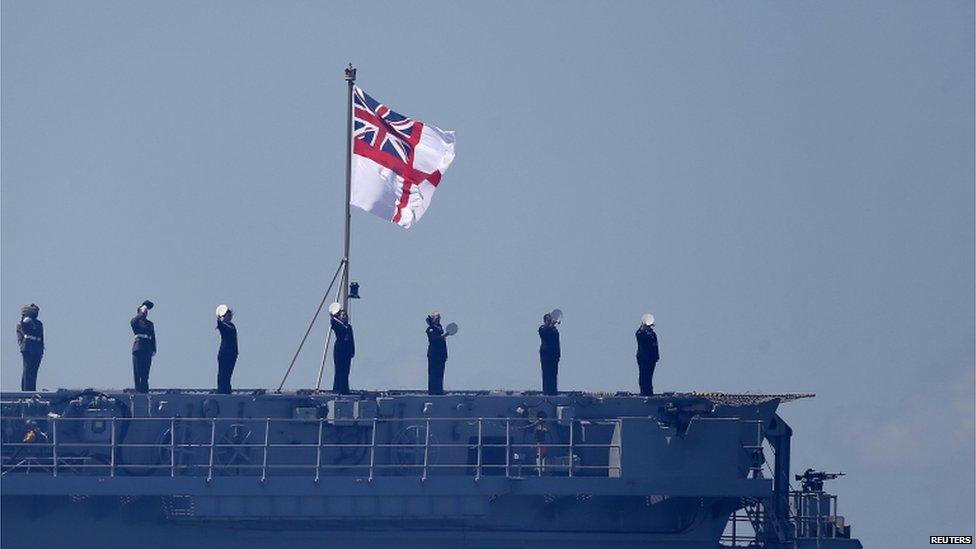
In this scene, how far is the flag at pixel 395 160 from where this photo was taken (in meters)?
35.2

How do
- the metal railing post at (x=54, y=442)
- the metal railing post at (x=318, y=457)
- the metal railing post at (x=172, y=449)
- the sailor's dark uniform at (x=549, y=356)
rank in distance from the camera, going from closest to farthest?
the metal railing post at (x=54, y=442) → the metal railing post at (x=318, y=457) → the metal railing post at (x=172, y=449) → the sailor's dark uniform at (x=549, y=356)

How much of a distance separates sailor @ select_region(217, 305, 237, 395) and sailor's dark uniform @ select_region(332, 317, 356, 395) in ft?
5.81

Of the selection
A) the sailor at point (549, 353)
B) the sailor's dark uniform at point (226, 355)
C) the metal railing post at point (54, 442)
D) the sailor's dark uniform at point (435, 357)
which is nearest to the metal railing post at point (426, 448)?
the sailor's dark uniform at point (435, 357)

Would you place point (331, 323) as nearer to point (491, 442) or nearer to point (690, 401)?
point (491, 442)

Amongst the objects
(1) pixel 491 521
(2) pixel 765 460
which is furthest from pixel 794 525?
(1) pixel 491 521

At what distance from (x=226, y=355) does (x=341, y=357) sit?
2.01 m

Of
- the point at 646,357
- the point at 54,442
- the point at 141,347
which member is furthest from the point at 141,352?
the point at 646,357

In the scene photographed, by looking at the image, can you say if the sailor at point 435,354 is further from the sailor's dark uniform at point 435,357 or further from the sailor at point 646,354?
the sailor at point 646,354

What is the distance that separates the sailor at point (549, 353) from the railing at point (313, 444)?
4.02 feet

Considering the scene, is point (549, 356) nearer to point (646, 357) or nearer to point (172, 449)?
point (646, 357)

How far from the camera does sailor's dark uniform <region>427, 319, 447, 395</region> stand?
109 feet

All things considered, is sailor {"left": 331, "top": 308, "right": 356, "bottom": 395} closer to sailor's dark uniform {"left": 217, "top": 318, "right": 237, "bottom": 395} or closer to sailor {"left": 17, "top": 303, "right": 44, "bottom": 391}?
sailor's dark uniform {"left": 217, "top": 318, "right": 237, "bottom": 395}

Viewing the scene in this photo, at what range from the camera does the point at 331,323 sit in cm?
3294

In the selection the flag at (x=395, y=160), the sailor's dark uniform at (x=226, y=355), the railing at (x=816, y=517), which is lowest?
the railing at (x=816, y=517)
